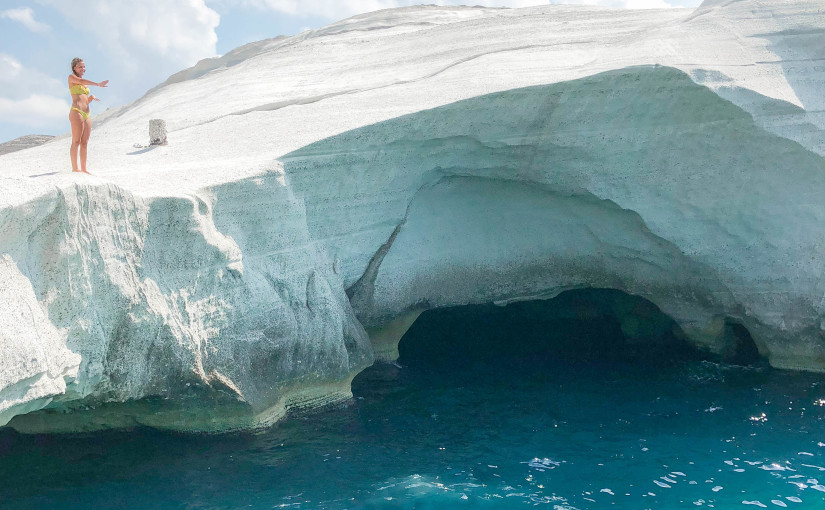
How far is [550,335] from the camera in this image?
15352mm

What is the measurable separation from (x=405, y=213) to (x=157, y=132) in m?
4.38

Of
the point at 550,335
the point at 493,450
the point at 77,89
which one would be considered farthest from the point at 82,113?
the point at 550,335

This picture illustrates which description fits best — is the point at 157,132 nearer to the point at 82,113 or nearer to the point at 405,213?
the point at 82,113

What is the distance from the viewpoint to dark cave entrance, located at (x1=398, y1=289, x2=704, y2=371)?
45.8 feet

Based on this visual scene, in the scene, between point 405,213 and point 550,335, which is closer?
point 405,213

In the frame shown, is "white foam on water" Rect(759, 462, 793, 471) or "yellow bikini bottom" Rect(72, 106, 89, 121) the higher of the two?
"yellow bikini bottom" Rect(72, 106, 89, 121)

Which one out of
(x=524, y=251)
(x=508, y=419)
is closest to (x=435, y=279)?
(x=524, y=251)

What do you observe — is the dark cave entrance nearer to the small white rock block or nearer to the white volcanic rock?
the white volcanic rock

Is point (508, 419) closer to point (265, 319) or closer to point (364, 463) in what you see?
point (364, 463)

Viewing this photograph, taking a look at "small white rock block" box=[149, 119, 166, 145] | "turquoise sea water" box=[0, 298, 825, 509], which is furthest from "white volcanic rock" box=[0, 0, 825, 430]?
"turquoise sea water" box=[0, 298, 825, 509]

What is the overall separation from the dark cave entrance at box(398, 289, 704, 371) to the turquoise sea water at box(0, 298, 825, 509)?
1.46ft

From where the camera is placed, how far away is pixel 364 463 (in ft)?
32.5

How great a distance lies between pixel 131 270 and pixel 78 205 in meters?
1.05

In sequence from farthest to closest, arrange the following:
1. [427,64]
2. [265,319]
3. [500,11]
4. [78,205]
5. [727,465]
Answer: [500,11] → [427,64] → [265,319] → [727,465] → [78,205]
